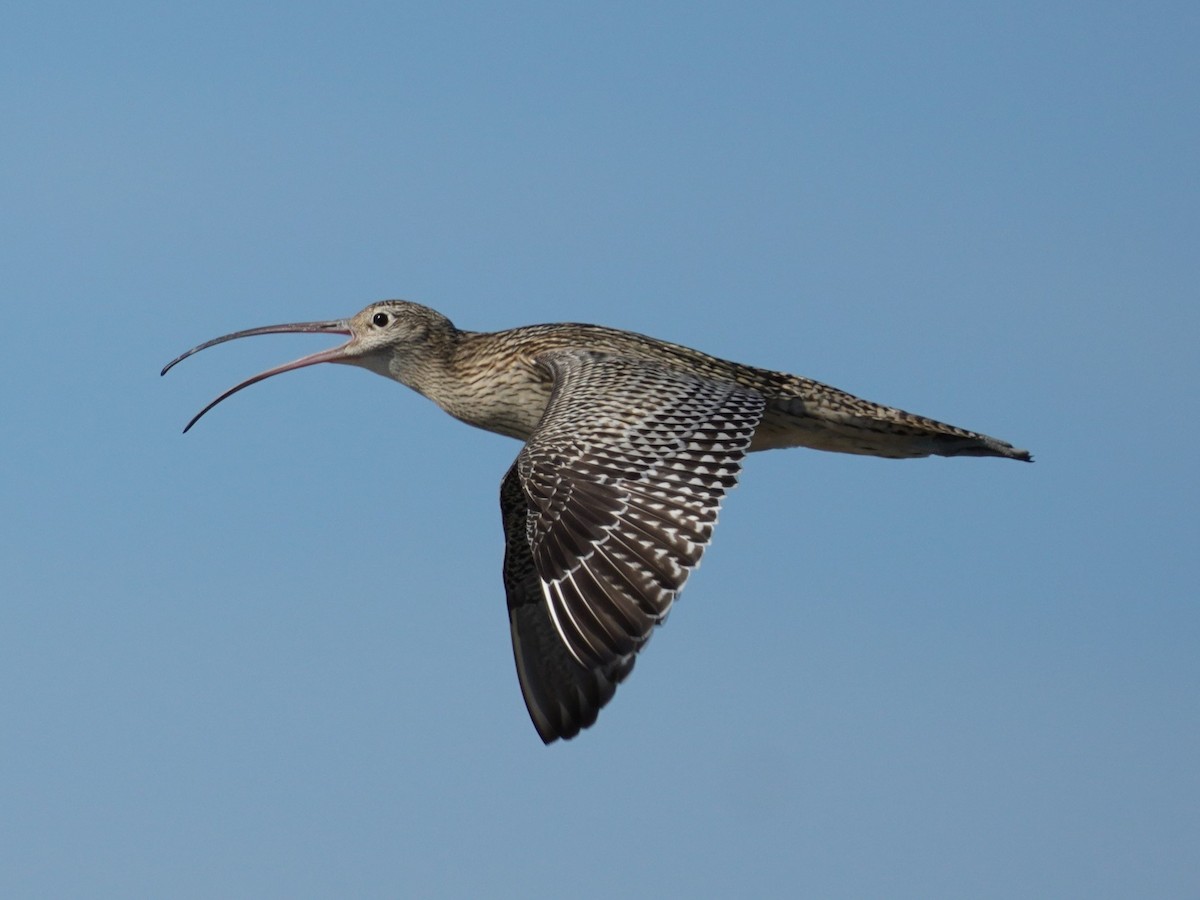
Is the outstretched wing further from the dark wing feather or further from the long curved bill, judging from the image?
the long curved bill

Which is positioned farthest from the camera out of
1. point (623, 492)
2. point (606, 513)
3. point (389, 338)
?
point (389, 338)

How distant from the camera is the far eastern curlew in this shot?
14820mm

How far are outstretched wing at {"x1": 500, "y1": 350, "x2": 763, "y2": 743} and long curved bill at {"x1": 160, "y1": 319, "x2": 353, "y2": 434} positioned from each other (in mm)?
4052

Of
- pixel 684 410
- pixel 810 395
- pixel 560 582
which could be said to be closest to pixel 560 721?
pixel 560 582

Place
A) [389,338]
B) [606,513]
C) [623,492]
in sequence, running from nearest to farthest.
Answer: [606,513] → [623,492] → [389,338]

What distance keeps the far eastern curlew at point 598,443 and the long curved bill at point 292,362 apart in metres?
0.02

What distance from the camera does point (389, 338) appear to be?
69.4ft

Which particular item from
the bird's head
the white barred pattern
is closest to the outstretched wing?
the white barred pattern

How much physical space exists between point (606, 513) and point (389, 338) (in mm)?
6370

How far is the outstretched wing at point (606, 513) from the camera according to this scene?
14641 millimetres

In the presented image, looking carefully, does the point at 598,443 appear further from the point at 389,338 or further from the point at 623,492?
the point at 389,338

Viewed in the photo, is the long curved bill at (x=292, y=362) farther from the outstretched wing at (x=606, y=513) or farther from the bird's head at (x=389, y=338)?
the outstretched wing at (x=606, y=513)

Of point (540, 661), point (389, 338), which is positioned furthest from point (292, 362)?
point (540, 661)

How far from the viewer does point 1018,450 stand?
19016mm
